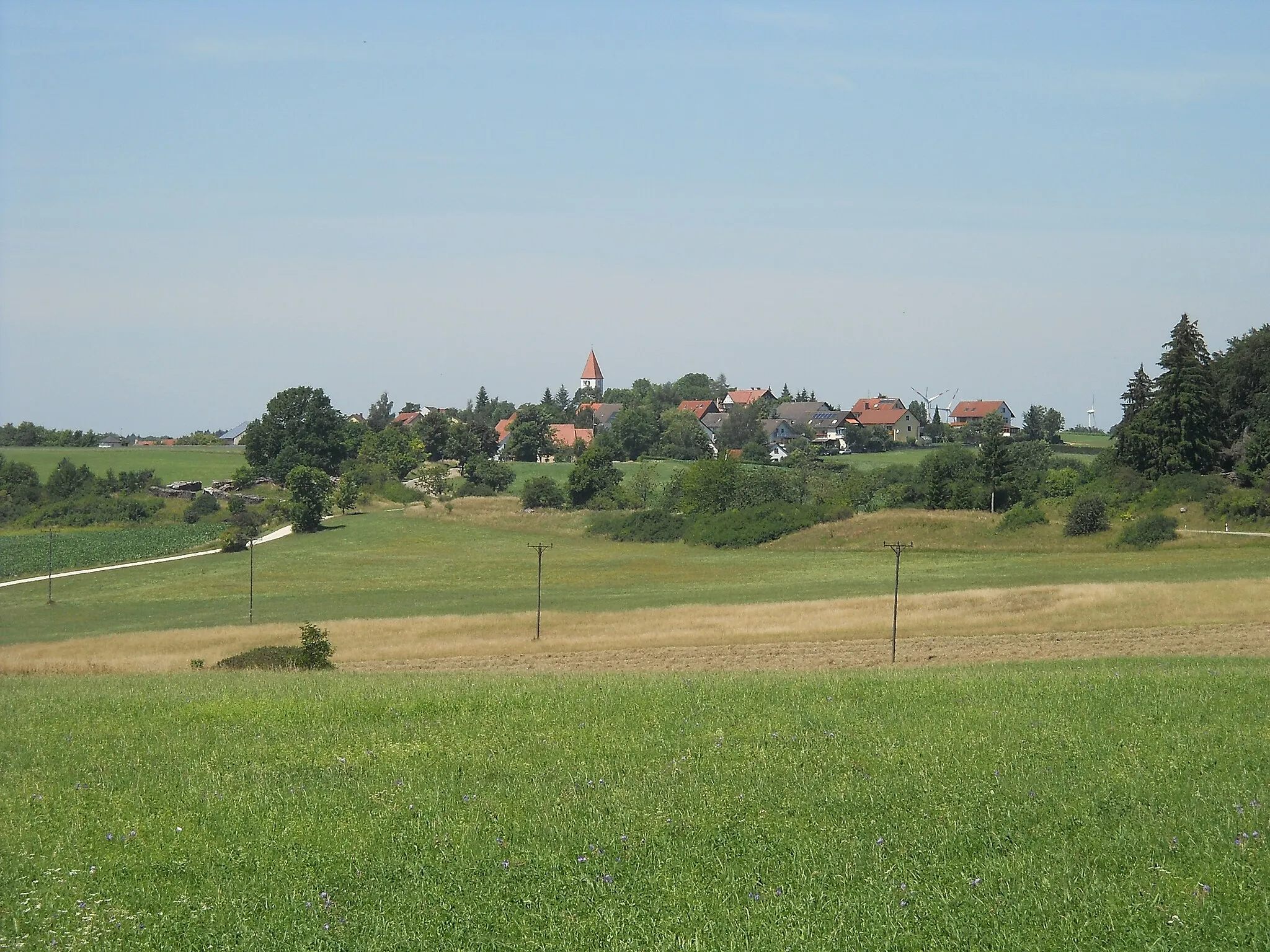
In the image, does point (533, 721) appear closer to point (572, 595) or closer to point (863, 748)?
point (863, 748)

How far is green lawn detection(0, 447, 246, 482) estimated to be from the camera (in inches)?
4860

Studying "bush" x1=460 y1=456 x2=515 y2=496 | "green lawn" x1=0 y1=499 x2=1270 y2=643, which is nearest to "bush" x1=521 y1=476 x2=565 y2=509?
"green lawn" x1=0 y1=499 x2=1270 y2=643

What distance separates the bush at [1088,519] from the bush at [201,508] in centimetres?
8058

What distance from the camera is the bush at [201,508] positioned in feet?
383

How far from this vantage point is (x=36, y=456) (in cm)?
12525

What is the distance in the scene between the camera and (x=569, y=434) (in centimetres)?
19150

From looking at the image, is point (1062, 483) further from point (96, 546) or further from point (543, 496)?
point (96, 546)

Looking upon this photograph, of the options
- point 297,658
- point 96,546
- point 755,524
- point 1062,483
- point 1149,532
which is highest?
point 1062,483

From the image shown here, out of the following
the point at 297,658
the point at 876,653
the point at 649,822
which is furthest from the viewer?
the point at 876,653

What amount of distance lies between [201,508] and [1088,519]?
3257 inches

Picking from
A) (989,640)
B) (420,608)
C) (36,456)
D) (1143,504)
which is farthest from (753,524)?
(36,456)

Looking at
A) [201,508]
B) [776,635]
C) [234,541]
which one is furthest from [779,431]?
[776,635]

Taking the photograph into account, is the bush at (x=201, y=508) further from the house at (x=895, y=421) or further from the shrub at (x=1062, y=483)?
the house at (x=895, y=421)

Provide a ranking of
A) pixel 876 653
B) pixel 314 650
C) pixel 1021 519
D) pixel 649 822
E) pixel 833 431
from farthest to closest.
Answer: pixel 833 431, pixel 1021 519, pixel 876 653, pixel 314 650, pixel 649 822
